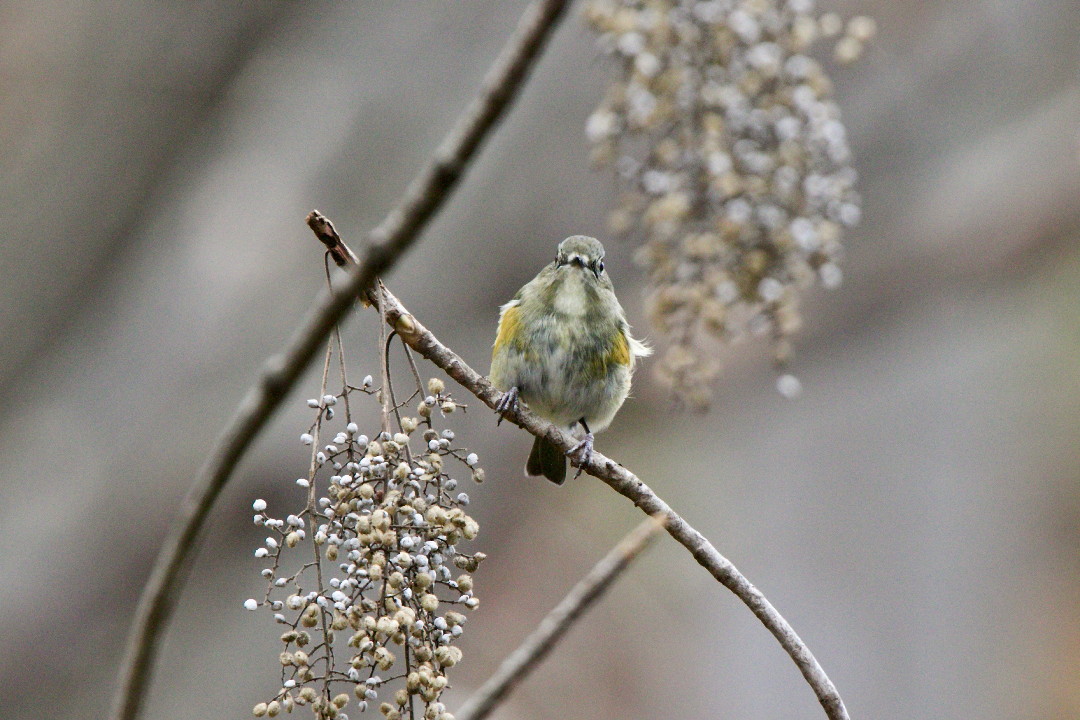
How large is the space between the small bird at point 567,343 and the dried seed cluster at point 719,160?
0.54 meters

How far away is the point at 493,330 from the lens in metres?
5.07

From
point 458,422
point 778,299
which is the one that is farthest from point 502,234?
point 778,299

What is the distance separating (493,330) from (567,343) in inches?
80.5

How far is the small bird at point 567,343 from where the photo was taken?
9.98 ft

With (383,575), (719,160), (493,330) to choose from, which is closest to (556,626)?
(383,575)

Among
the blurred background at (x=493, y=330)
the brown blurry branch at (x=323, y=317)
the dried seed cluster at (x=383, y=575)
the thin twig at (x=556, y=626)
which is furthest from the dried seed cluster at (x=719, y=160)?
the blurred background at (x=493, y=330)

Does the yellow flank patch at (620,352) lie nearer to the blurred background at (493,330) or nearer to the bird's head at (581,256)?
the bird's head at (581,256)

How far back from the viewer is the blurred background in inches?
193

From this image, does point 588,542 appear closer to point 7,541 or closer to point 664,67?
point 7,541

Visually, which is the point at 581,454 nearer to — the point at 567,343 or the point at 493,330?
the point at 567,343

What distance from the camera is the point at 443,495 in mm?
1508

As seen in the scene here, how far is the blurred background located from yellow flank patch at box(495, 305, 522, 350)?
153cm

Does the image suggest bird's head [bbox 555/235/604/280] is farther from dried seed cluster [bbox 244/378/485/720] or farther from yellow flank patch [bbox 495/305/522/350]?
dried seed cluster [bbox 244/378/485/720]

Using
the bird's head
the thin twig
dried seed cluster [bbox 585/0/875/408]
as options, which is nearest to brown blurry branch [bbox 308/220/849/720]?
the thin twig
